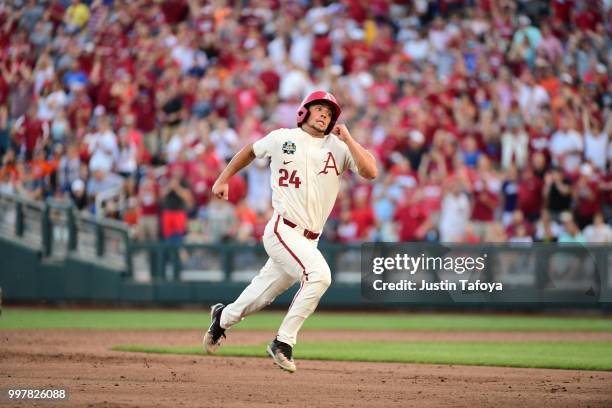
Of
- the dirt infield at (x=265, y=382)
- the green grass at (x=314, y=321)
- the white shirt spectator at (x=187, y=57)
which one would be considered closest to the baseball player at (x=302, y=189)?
the dirt infield at (x=265, y=382)

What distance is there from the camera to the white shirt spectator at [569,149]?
55.0 feet

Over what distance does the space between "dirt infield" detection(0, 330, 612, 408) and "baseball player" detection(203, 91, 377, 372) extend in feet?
1.89

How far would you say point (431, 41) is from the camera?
1909 centimetres

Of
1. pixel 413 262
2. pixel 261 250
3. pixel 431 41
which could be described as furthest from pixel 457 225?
pixel 431 41

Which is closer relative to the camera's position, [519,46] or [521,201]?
[521,201]

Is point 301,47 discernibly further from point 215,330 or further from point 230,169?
point 230,169

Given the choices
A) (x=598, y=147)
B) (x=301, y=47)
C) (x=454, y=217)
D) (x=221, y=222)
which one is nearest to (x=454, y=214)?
(x=454, y=217)

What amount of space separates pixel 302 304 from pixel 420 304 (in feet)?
29.7

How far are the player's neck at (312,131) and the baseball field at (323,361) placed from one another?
1.94 metres

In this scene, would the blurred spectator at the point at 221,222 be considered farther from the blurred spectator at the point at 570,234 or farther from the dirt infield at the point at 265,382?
the dirt infield at the point at 265,382

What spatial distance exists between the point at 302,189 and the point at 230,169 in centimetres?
61

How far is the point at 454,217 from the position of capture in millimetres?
16172

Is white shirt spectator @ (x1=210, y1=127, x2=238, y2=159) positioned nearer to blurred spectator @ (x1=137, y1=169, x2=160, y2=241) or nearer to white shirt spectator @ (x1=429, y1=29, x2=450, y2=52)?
blurred spectator @ (x1=137, y1=169, x2=160, y2=241)

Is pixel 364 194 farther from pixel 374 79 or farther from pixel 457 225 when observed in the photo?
pixel 374 79
